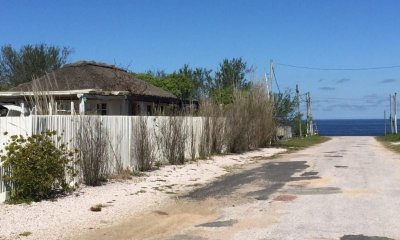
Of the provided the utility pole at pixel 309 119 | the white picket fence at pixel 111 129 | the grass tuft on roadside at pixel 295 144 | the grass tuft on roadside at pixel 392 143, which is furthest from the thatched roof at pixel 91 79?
the utility pole at pixel 309 119

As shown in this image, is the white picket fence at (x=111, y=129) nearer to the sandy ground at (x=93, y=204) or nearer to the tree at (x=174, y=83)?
the sandy ground at (x=93, y=204)

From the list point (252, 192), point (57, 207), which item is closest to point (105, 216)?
point (57, 207)

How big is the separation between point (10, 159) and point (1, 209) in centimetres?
114

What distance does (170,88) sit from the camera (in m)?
50.6

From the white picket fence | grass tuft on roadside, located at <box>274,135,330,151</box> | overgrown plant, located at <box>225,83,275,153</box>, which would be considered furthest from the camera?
grass tuft on roadside, located at <box>274,135,330,151</box>

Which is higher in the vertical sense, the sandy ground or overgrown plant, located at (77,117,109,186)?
overgrown plant, located at (77,117,109,186)

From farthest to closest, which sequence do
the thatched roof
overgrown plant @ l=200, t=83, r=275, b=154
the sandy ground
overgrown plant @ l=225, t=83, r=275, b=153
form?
the thatched roof, overgrown plant @ l=225, t=83, r=275, b=153, overgrown plant @ l=200, t=83, r=275, b=154, the sandy ground

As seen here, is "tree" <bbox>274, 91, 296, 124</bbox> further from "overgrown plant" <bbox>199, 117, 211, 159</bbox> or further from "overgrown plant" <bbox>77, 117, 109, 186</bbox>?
"overgrown plant" <bbox>77, 117, 109, 186</bbox>

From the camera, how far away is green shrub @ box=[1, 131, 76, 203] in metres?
11.4

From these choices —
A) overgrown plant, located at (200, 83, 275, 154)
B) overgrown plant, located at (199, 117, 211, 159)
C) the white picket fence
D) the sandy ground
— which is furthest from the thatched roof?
the sandy ground

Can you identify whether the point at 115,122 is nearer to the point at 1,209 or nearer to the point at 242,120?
the point at 1,209

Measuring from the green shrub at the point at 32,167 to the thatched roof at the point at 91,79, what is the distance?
50.7 ft

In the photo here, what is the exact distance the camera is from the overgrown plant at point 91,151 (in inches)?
548

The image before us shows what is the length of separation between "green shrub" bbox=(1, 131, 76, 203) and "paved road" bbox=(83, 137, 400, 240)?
243cm
